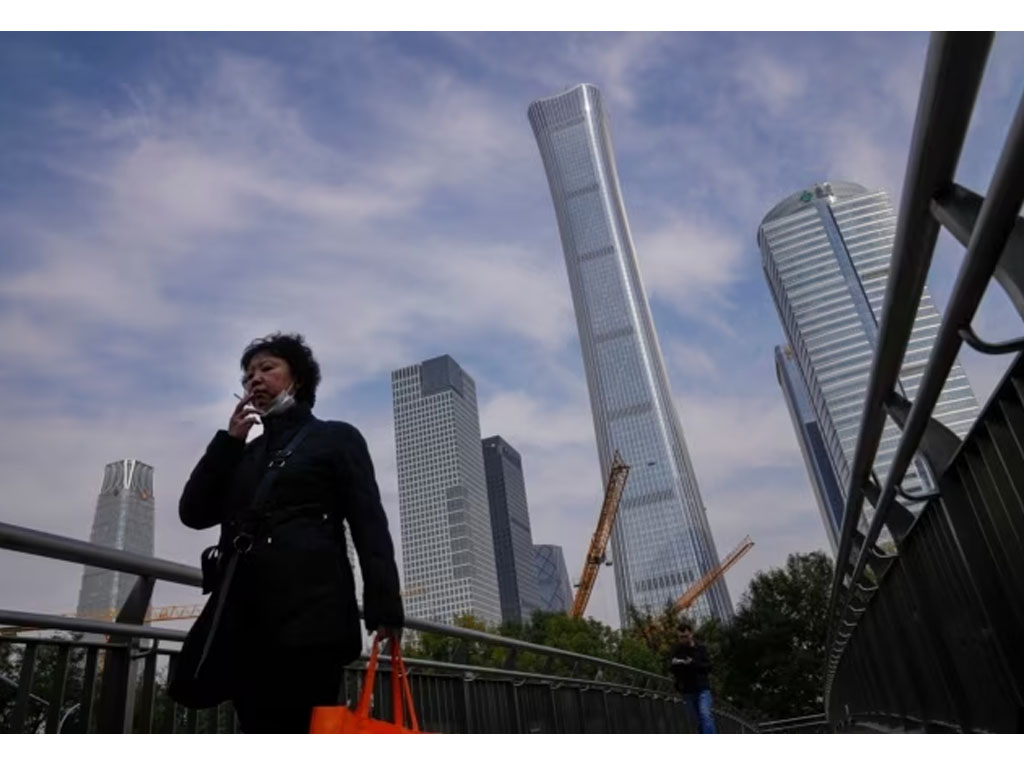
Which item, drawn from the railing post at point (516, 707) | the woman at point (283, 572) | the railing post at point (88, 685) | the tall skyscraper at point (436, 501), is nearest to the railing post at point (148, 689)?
the railing post at point (88, 685)

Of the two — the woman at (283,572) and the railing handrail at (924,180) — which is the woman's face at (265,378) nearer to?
the woman at (283,572)

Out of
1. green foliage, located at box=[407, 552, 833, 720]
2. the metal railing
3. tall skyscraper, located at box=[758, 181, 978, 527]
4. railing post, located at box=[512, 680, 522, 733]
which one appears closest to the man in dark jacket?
the metal railing

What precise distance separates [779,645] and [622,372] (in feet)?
285

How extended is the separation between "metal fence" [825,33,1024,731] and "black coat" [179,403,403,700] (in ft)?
3.95

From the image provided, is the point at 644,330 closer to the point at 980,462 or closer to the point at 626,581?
the point at 626,581

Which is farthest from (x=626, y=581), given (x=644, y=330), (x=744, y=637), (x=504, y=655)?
(x=504, y=655)

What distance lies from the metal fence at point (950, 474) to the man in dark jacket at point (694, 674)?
126 inches

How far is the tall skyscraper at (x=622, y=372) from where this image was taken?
350 feet

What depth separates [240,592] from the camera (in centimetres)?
162

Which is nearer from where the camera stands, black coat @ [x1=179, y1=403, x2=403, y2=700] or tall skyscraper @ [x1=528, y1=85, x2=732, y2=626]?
black coat @ [x1=179, y1=403, x2=403, y2=700]

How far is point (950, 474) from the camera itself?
203cm

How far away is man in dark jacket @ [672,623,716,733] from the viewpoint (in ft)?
21.6

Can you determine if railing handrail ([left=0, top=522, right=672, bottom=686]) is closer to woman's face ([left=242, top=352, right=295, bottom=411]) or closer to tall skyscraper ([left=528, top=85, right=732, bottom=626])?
woman's face ([left=242, top=352, right=295, bottom=411])
